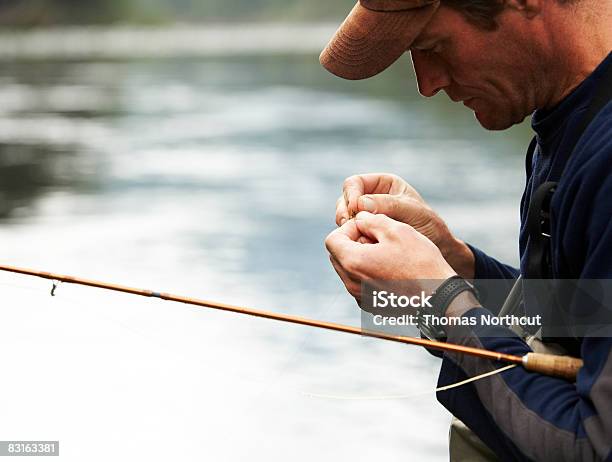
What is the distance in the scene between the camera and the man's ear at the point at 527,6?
6.31 ft

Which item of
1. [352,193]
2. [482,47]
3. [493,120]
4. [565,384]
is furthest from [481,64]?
[565,384]

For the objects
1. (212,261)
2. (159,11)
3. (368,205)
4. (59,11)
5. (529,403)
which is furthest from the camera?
(159,11)

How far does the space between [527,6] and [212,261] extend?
19.6 ft

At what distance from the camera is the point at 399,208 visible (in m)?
2.30

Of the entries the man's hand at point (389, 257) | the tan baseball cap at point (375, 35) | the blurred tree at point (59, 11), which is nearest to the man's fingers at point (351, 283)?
the man's hand at point (389, 257)

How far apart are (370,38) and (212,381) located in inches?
129

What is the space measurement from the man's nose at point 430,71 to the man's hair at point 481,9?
130 millimetres

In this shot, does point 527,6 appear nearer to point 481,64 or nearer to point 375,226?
point 481,64

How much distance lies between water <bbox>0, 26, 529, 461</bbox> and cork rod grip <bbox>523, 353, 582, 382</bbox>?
1006 mm

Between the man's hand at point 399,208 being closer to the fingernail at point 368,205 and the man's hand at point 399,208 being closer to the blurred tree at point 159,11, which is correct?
the fingernail at point 368,205

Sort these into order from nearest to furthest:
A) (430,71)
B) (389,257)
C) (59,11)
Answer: (389,257) → (430,71) → (59,11)

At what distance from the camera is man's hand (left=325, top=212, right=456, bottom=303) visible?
6.44 ft

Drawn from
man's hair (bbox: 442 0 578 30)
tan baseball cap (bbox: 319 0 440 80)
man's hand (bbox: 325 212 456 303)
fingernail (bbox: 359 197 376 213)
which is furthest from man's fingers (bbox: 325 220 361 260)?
man's hair (bbox: 442 0 578 30)

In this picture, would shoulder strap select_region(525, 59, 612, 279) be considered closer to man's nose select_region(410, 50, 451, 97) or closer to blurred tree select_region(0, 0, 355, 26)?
man's nose select_region(410, 50, 451, 97)
